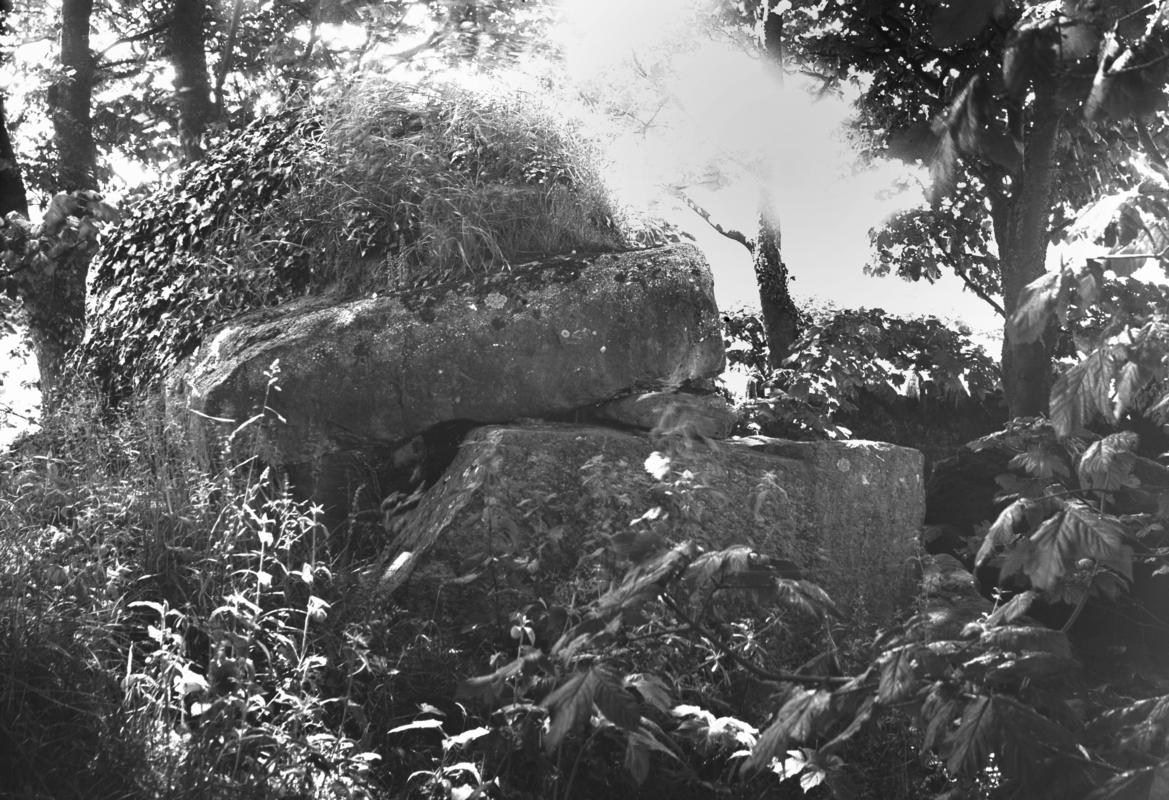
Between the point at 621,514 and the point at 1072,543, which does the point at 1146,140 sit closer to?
the point at 1072,543

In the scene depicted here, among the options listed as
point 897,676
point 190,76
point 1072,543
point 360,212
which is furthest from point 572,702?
point 190,76

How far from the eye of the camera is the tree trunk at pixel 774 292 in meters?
10.2

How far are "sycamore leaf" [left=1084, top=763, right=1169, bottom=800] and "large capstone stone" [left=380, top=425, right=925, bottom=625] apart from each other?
6.52 ft

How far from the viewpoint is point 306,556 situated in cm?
489

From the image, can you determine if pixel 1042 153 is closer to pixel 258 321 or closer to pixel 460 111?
pixel 460 111

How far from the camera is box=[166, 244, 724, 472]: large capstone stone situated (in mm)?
5477

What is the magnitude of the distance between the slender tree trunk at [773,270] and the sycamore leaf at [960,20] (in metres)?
8.27

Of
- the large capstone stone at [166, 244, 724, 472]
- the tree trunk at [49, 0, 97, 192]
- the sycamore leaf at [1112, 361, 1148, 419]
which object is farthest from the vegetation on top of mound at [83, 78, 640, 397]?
the tree trunk at [49, 0, 97, 192]

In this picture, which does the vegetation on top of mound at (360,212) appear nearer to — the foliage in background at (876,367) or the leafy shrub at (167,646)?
the leafy shrub at (167,646)

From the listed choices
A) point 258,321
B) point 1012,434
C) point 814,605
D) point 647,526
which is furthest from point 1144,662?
point 258,321

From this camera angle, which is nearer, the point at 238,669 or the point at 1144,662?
the point at 238,669

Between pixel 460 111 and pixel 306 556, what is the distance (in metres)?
3.19

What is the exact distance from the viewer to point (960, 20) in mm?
1697


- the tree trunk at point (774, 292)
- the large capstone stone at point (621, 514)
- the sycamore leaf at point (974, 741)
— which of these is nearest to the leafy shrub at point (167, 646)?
the large capstone stone at point (621, 514)
